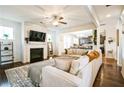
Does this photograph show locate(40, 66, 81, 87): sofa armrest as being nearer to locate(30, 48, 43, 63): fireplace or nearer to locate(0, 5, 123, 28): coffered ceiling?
locate(0, 5, 123, 28): coffered ceiling

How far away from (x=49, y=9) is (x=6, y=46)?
103 inches

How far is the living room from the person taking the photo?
2.71 m

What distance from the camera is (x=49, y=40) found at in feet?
24.6

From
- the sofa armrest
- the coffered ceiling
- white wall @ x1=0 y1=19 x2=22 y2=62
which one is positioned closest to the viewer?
the sofa armrest

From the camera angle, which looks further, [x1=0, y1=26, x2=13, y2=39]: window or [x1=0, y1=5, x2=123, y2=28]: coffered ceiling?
[x1=0, y1=26, x2=13, y2=39]: window

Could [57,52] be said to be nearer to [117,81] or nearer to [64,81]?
[117,81]

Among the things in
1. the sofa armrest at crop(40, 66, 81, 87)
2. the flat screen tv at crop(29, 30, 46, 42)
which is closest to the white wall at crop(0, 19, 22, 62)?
the flat screen tv at crop(29, 30, 46, 42)

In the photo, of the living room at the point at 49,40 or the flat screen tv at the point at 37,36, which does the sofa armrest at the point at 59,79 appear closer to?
the living room at the point at 49,40

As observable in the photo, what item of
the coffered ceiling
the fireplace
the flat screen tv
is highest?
the coffered ceiling

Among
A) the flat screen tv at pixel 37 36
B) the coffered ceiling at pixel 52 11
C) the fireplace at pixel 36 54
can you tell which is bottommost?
the fireplace at pixel 36 54

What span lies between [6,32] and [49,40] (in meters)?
3.36

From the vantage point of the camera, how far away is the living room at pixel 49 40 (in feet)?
8.91

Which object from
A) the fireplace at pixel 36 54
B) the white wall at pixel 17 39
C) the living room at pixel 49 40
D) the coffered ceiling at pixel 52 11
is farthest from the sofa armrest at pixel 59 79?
the fireplace at pixel 36 54

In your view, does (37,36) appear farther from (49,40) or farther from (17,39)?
(49,40)
